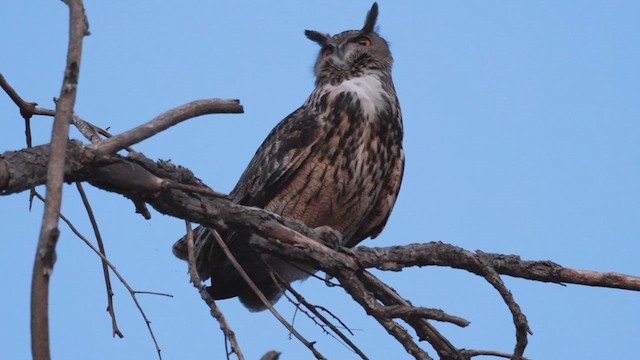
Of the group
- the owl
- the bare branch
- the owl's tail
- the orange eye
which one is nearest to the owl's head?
the orange eye

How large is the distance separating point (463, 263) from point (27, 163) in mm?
1559

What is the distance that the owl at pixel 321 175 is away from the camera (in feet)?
15.6

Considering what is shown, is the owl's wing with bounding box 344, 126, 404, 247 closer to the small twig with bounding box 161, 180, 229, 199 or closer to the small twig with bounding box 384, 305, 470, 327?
the small twig with bounding box 384, 305, 470, 327

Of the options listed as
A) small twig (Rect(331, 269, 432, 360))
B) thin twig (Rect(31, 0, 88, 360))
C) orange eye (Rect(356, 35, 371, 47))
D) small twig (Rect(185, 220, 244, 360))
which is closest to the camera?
thin twig (Rect(31, 0, 88, 360))

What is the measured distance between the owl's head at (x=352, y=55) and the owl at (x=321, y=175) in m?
0.34

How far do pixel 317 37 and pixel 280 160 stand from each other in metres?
1.57

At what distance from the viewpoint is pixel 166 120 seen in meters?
2.44

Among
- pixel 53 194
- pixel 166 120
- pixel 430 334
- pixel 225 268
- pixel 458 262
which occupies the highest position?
pixel 225 268

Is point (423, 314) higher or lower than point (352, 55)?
lower

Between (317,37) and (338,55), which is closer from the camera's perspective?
(338,55)

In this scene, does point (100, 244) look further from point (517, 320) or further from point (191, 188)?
point (517, 320)

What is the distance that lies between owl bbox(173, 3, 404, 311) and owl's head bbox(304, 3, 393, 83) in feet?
1.12

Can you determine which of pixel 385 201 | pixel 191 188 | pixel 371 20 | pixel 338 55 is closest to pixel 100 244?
pixel 191 188

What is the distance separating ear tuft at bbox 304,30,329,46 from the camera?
596cm
